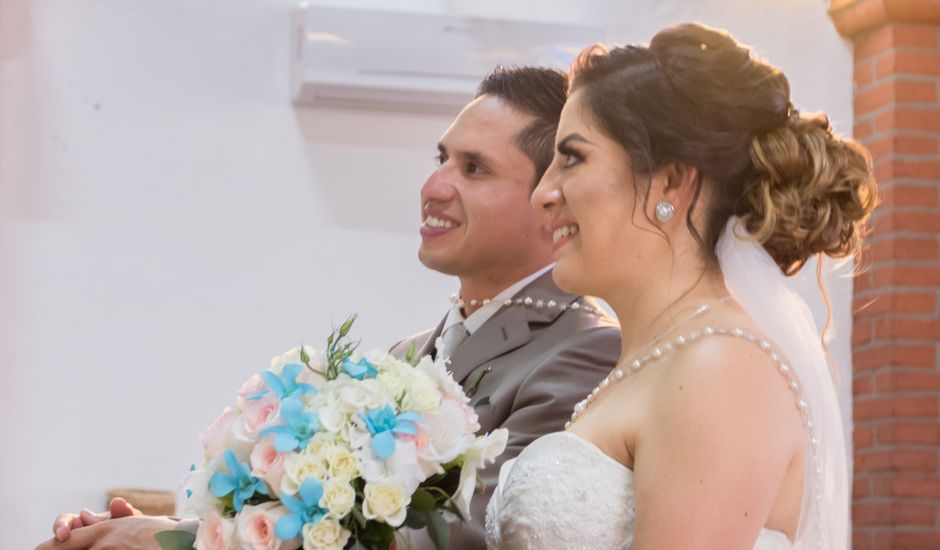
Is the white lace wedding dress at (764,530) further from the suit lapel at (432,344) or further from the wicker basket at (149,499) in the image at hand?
the wicker basket at (149,499)

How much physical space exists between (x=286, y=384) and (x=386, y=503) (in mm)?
258

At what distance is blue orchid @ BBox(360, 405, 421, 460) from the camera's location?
212 cm

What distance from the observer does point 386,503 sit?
208cm

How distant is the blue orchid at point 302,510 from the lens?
80.8 inches

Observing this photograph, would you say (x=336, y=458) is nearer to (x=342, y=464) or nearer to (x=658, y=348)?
(x=342, y=464)

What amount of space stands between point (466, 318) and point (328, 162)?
1.85m

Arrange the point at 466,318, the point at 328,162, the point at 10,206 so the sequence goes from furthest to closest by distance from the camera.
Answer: the point at 328,162
the point at 10,206
the point at 466,318

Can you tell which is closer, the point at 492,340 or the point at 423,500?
the point at 423,500

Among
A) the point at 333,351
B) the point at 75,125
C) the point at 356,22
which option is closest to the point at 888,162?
the point at 356,22

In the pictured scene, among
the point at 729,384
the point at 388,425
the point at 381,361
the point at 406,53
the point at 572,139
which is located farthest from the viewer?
the point at 406,53

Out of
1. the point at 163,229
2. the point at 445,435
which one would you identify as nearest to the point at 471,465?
the point at 445,435

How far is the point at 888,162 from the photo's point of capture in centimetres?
489

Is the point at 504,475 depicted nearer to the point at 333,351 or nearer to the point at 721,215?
the point at 333,351

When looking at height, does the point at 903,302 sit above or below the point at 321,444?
above
